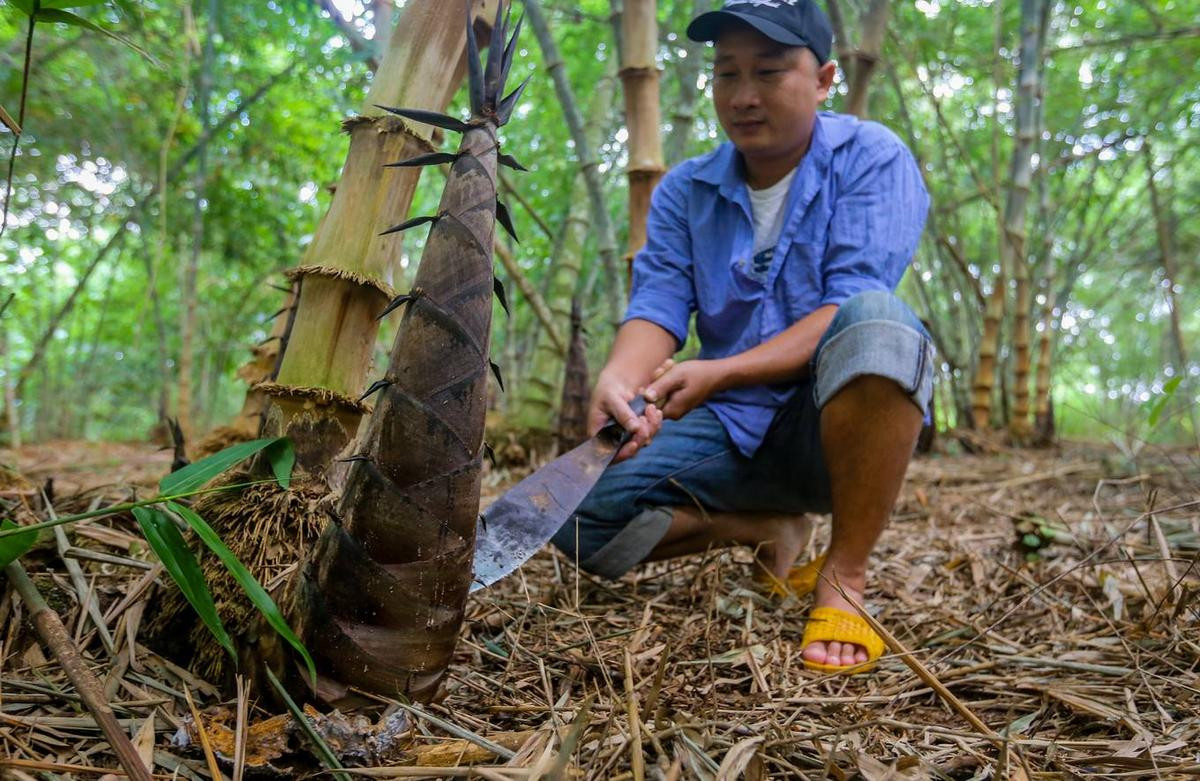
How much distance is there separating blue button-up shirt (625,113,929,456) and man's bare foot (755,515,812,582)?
1.00ft

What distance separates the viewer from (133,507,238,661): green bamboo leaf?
888mm

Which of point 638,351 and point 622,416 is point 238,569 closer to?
point 622,416

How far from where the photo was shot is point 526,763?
0.96 metres

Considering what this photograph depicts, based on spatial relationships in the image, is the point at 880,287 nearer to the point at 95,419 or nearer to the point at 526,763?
the point at 526,763

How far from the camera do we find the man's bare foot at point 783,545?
2248 millimetres

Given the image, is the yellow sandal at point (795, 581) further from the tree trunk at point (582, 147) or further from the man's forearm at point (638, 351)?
the tree trunk at point (582, 147)

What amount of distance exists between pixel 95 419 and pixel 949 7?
13.0 m

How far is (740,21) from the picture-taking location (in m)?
1.97

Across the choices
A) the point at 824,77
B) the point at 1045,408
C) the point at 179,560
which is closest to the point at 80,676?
the point at 179,560

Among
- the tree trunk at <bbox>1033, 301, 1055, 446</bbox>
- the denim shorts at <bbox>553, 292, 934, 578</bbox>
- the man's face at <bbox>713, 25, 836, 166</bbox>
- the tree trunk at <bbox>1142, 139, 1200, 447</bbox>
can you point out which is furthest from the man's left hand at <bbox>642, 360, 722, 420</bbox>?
the tree trunk at <bbox>1033, 301, 1055, 446</bbox>

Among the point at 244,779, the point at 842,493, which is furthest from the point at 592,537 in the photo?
the point at 244,779

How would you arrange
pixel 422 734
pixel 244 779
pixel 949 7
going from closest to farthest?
pixel 244 779
pixel 422 734
pixel 949 7

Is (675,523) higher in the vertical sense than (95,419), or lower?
higher

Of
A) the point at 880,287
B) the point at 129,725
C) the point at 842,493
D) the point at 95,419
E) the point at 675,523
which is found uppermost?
the point at 880,287
